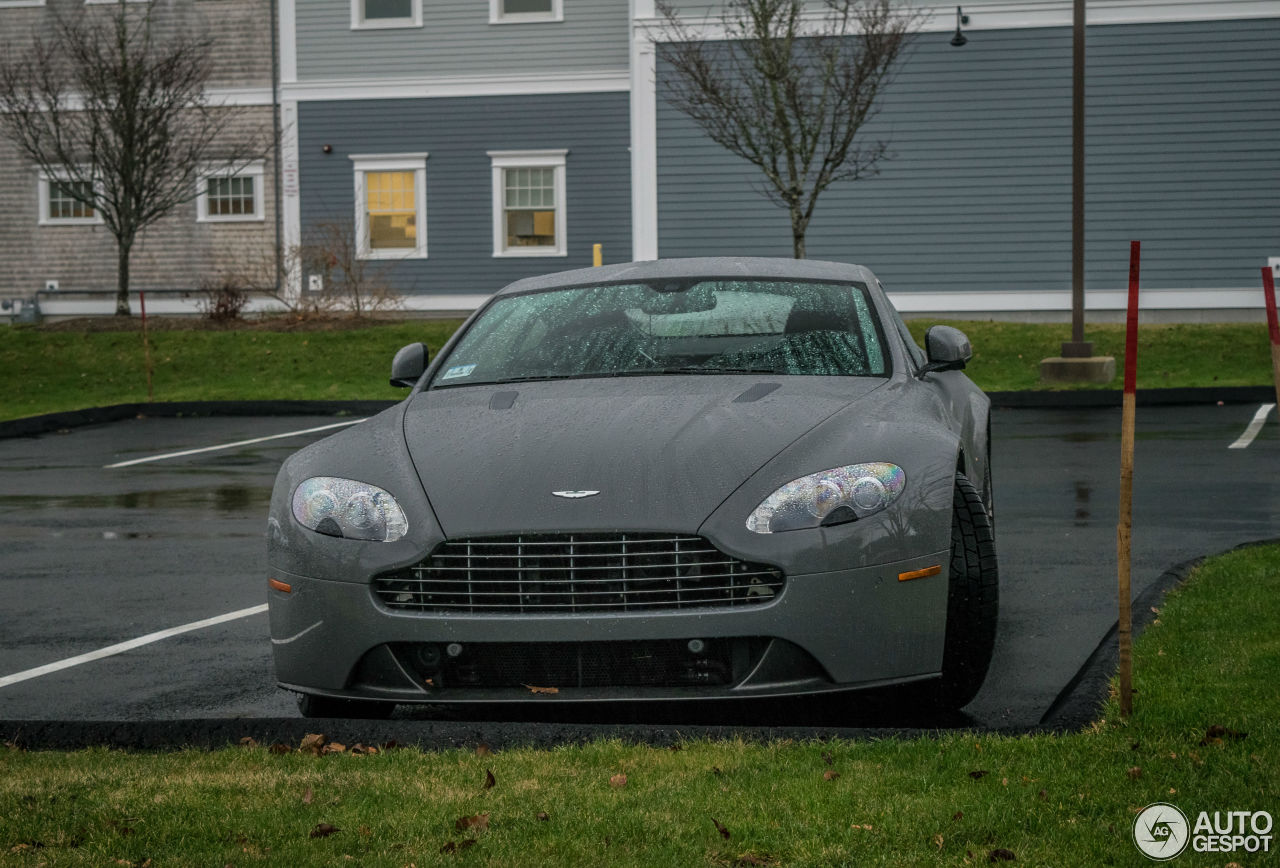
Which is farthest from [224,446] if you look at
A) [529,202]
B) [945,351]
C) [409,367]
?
[529,202]

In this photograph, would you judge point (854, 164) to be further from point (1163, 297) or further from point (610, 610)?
point (610, 610)

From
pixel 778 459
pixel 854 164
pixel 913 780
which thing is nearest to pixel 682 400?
pixel 778 459

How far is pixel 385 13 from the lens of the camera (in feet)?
98.3

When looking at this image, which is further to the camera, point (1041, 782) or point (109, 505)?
point (109, 505)

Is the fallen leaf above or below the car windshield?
below

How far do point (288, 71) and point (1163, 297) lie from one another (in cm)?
1602

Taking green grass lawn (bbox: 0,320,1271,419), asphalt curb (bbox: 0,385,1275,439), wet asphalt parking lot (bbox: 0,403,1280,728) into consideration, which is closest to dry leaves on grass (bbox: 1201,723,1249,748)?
wet asphalt parking lot (bbox: 0,403,1280,728)

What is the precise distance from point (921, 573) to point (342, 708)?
1.83 m

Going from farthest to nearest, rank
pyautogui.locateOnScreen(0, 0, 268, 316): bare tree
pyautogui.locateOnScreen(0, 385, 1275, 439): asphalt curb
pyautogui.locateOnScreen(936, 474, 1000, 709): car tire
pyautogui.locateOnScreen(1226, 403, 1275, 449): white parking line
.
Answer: pyautogui.locateOnScreen(0, 0, 268, 316): bare tree < pyautogui.locateOnScreen(0, 385, 1275, 439): asphalt curb < pyautogui.locateOnScreen(1226, 403, 1275, 449): white parking line < pyautogui.locateOnScreen(936, 474, 1000, 709): car tire

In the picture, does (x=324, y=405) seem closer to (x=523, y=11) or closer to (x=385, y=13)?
(x=523, y=11)

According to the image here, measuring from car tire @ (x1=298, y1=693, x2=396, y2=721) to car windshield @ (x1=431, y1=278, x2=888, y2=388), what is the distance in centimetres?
145

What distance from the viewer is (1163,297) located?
26.3 meters

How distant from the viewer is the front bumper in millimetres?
4527

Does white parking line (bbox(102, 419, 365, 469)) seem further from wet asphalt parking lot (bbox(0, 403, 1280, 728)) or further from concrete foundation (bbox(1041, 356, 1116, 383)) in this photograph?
concrete foundation (bbox(1041, 356, 1116, 383))
